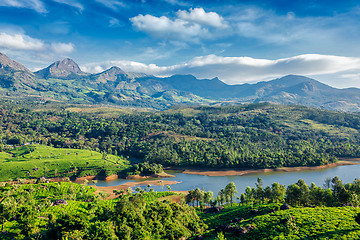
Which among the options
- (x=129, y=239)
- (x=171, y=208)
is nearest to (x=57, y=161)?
(x=171, y=208)

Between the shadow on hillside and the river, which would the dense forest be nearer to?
the shadow on hillside

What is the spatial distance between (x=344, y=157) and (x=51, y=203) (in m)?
221

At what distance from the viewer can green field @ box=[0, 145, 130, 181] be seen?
146 m

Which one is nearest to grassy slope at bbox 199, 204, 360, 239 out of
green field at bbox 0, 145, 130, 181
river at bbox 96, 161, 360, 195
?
river at bbox 96, 161, 360, 195

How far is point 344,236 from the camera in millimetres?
41406

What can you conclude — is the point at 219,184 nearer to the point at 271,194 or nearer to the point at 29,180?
the point at 271,194

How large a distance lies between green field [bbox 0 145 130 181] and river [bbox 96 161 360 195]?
19.1 metres

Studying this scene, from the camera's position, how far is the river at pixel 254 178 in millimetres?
134337

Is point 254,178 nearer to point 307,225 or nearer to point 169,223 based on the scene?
point 307,225

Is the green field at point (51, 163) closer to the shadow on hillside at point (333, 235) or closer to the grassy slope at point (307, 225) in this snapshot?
the grassy slope at point (307, 225)

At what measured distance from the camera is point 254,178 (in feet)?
483

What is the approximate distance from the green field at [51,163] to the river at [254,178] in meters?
19.1

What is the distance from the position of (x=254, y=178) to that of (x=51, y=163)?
147 metres

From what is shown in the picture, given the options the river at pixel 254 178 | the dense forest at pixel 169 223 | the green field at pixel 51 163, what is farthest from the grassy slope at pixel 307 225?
the green field at pixel 51 163
